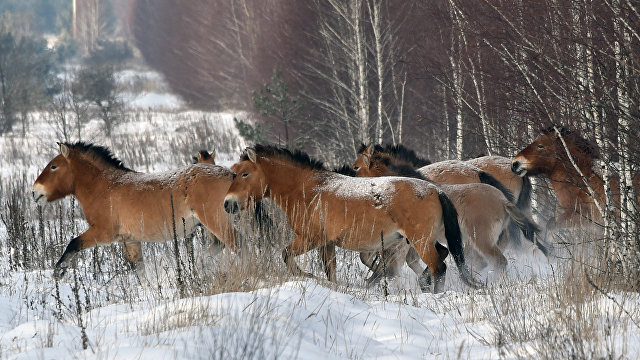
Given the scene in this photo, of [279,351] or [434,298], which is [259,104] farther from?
[279,351]

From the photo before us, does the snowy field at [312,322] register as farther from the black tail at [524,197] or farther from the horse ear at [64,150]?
the black tail at [524,197]

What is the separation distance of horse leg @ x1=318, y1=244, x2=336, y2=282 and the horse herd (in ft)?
0.04

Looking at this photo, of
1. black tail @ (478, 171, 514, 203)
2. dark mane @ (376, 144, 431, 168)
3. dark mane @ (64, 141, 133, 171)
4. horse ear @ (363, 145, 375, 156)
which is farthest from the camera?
dark mane @ (376, 144, 431, 168)

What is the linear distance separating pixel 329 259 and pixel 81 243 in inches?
128

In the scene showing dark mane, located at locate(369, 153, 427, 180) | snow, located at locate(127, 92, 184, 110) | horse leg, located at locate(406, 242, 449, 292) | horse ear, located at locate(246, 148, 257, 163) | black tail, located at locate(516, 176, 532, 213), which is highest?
snow, located at locate(127, 92, 184, 110)

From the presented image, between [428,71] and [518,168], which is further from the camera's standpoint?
[428,71]

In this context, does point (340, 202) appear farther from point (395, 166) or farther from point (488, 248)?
point (395, 166)

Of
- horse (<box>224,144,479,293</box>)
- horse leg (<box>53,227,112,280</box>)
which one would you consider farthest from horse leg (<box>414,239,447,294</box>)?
horse leg (<box>53,227,112,280</box>)

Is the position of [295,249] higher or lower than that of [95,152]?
lower

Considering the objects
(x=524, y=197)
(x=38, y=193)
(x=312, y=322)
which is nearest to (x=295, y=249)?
(x=312, y=322)

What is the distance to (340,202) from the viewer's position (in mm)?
7195

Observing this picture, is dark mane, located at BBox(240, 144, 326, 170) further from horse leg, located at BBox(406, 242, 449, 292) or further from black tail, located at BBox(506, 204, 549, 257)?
black tail, located at BBox(506, 204, 549, 257)

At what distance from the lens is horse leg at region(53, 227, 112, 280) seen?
8.18 m

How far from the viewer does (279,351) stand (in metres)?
4.27
